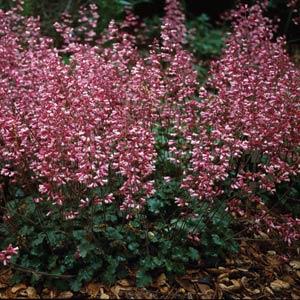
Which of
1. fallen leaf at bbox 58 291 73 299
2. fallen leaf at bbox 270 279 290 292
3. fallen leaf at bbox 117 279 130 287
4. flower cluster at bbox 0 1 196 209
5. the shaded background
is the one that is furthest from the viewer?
the shaded background

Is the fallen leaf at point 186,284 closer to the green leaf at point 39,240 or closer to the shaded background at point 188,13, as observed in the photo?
the green leaf at point 39,240

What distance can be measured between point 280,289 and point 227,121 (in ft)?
4.56

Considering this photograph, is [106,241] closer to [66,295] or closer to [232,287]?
[66,295]

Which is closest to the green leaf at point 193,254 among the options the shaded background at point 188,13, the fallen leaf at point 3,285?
the fallen leaf at point 3,285

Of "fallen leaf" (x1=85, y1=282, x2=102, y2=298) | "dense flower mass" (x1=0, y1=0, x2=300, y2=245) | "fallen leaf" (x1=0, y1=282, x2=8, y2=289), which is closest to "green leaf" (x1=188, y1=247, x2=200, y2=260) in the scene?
"dense flower mass" (x1=0, y1=0, x2=300, y2=245)

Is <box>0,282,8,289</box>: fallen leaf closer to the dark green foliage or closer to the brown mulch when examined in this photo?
the brown mulch

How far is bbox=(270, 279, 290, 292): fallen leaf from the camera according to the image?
3.69 m

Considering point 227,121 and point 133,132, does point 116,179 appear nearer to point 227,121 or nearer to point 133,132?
point 133,132

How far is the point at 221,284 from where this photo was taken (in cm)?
367

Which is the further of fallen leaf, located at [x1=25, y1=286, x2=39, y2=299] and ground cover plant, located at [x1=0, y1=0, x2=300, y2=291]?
fallen leaf, located at [x1=25, y1=286, x2=39, y2=299]

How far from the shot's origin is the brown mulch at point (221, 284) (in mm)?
3508

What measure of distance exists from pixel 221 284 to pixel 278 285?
0.45 meters

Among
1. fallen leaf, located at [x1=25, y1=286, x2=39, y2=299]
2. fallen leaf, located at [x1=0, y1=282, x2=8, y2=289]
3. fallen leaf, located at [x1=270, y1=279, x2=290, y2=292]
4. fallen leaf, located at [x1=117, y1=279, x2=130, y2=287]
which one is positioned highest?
fallen leaf, located at [x1=270, y1=279, x2=290, y2=292]

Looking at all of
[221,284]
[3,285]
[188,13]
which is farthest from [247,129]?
[188,13]
